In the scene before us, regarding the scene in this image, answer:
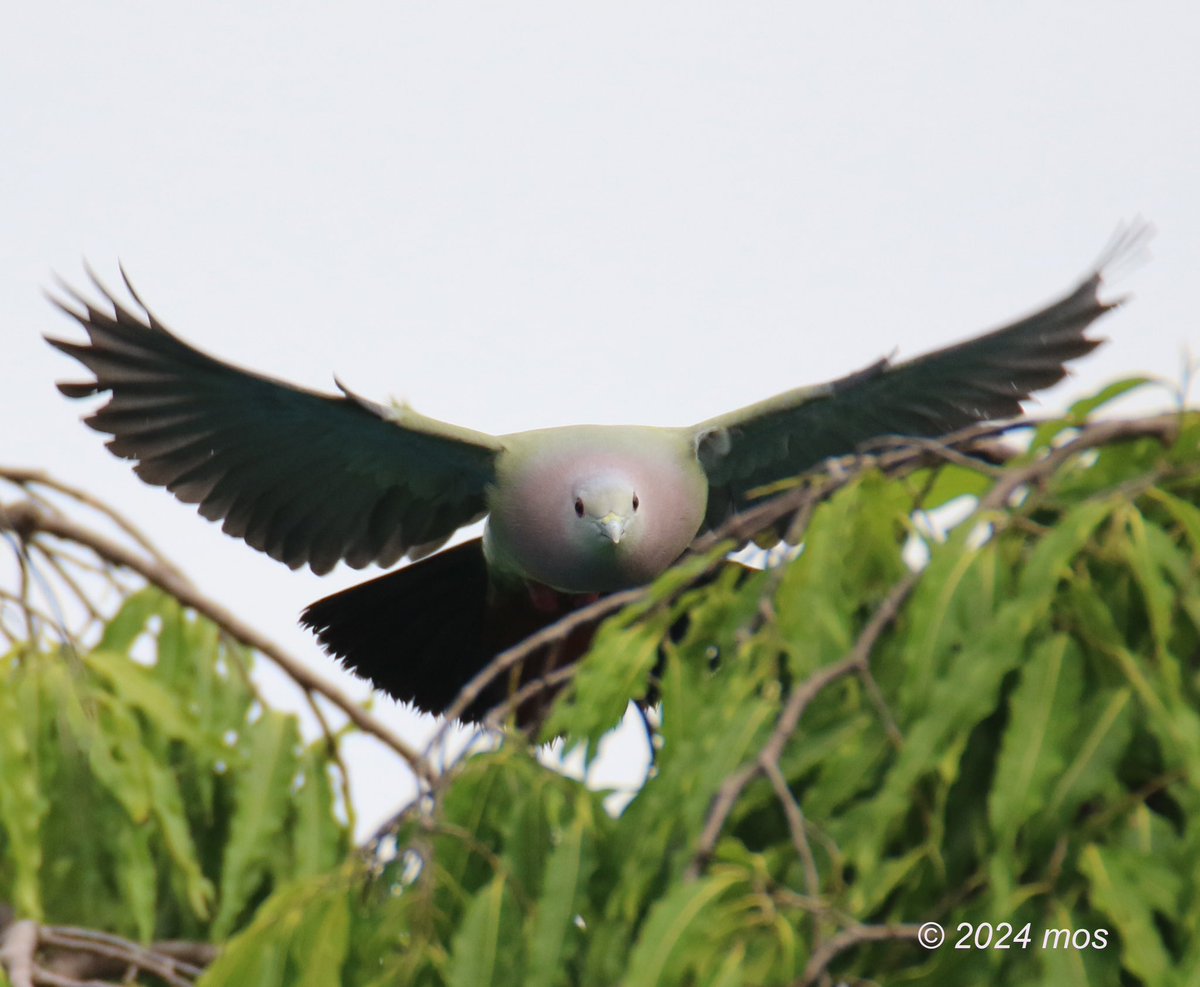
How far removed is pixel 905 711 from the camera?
8.28ft

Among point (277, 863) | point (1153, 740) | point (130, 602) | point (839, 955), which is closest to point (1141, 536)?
point (1153, 740)

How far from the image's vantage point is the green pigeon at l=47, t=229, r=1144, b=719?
544 centimetres

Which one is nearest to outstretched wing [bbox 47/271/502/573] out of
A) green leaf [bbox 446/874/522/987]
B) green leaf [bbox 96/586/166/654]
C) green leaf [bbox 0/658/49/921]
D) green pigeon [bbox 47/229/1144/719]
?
green pigeon [bbox 47/229/1144/719]

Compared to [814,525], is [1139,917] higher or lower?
lower

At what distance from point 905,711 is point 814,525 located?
0.33 m

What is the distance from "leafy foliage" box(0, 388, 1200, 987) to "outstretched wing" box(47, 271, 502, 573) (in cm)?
266

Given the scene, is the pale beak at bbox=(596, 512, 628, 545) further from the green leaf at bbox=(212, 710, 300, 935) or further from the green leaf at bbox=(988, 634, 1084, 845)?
the green leaf at bbox=(988, 634, 1084, 845)

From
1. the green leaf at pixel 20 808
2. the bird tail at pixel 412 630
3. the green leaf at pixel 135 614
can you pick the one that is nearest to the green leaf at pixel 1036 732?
the green leaf at pixel 20 808

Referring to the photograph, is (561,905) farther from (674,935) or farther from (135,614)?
(135,614)

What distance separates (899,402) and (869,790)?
3187 mm

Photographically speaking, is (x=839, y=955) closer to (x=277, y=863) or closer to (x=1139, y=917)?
(x=1139, y=917)

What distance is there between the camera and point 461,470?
19.4 feet

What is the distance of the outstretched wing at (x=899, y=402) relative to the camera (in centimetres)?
529

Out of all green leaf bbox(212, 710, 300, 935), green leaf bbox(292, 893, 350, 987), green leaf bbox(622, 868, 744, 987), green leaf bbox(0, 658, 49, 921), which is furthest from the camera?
green leaf bbox(212, 710, 300, 935)
